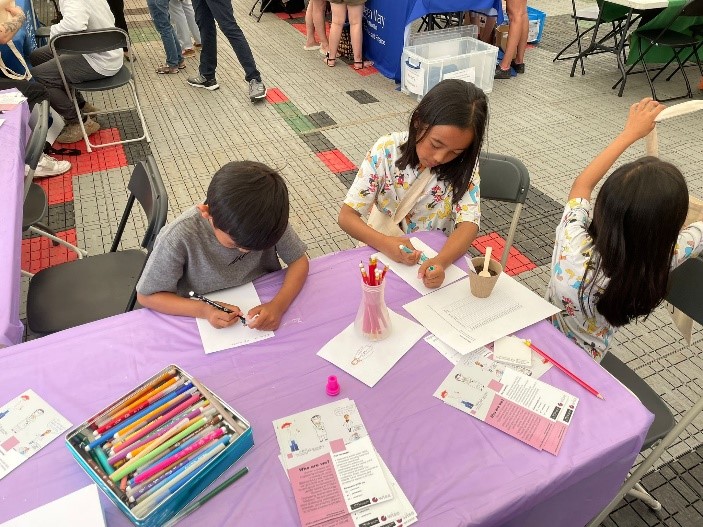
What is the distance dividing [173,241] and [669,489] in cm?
168

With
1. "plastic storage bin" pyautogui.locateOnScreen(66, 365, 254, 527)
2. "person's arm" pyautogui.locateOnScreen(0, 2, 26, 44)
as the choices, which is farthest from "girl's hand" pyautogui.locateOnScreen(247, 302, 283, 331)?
"person's arm" pyautogui.locateOnScreen(0, 2, 26, 44)

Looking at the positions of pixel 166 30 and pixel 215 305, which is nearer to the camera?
pixel 215 305

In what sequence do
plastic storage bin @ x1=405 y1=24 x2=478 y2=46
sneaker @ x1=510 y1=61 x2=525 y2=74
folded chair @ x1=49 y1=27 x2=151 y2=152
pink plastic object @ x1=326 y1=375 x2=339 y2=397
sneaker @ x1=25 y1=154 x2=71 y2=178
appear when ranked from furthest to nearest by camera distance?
1. sneaker @ x1=510 y1=61 x2=525 y2=74
2. plastic storage bin @ x1=405 y1=24 x2=478 y2=46
3. sneaker @ x1=25 y1=154 x2=71 y2=178
4. folded chair @ x1=49 y1=27 x2=151 y2=152
5. pink plastic object @ x1=326 y1=375 x2=339 y2=397

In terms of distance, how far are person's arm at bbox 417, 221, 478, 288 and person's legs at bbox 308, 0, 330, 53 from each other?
391 centimetres

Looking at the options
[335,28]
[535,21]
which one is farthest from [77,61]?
[535,21]

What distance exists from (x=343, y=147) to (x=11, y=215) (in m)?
2.22

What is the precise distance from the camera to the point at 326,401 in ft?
3.25

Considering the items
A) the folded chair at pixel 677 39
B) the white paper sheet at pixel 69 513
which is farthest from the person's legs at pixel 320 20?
the white paper sheet at pixel 69 513

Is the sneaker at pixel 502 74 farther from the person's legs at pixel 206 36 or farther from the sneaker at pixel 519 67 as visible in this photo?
the person's legs at pixel 206 36

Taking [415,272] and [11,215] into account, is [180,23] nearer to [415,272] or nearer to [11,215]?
[11,215]

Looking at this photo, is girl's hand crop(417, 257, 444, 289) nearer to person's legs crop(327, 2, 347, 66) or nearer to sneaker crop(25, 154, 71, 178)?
sneaker crop(25, 154, 71, 178)

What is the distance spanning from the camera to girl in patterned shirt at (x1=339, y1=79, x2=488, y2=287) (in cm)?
136

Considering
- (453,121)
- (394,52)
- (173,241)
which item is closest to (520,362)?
(453,121)

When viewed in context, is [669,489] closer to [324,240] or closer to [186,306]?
[186,306]
